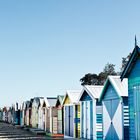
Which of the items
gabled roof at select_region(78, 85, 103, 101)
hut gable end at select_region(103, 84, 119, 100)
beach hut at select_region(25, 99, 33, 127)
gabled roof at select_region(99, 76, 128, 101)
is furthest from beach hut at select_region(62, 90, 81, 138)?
beach hut at select_region(25, 99, 33, 127)

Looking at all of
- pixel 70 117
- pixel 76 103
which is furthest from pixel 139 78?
pixel 70 117

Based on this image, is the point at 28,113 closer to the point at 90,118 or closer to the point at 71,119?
the point at 71,119

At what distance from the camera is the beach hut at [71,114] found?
108 feet

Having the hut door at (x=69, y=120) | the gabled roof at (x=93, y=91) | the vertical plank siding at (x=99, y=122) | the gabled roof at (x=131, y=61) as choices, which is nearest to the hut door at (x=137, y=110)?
the gabled roof at (x=131, y=61)

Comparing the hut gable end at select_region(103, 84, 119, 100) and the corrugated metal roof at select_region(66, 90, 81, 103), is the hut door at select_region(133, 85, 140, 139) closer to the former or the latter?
the hut gable end at select_region(103, 84, 119, 100)

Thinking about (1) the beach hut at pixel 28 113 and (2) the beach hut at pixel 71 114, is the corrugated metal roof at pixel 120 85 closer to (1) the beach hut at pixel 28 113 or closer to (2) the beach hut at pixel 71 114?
(2) the beach hut at pixel 71 114

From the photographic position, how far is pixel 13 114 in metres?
83.1

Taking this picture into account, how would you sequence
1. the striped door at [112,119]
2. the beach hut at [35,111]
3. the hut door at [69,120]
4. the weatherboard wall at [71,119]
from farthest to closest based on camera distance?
the beach hut at [35,111] → the hut door at [69,120] → the weatherboard wall at [71,119] → the striped door at [112,119]

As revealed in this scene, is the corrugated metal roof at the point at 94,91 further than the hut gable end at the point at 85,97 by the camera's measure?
No

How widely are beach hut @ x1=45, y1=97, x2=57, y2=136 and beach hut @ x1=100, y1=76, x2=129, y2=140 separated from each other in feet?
57.4

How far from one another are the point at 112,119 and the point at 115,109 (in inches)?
36.6

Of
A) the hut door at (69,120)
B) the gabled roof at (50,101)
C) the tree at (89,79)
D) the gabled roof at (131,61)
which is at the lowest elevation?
the hut door at (69,120)

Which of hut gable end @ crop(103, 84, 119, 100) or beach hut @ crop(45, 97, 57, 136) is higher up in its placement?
hut gable end @ crop(103, 84, 119, 100)

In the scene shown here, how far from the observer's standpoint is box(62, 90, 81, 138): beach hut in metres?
32.8
